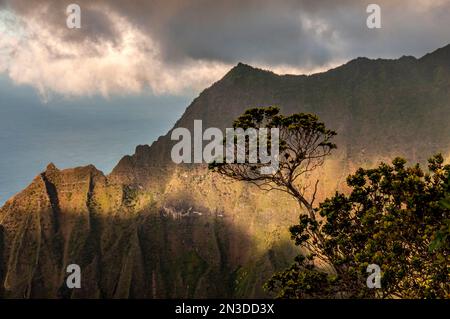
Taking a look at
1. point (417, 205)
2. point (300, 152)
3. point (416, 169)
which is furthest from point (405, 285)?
point (300, 152)

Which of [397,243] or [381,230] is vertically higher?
[381,230]

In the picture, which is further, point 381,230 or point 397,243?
point 381,230
